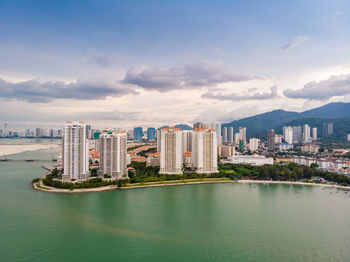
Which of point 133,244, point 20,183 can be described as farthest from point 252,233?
point 20,183

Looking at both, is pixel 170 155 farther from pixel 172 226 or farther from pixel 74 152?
pixel 172 226

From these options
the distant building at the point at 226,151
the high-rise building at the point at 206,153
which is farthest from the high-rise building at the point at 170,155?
the distant building at the point at 226,151

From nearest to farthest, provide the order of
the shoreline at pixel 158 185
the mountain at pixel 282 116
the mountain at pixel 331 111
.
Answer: the shoreline at pixel 158 185 → the mountain at pixel 331 111 → the mountain at pixel 282 116

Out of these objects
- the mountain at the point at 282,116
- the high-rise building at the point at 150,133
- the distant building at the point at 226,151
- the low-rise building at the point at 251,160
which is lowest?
the low-rise building at the point at 251,160

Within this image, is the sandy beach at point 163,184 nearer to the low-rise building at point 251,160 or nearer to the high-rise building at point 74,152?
the high-rise building at point 74,152

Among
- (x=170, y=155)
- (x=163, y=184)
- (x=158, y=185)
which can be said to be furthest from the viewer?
(x=170, y=155)

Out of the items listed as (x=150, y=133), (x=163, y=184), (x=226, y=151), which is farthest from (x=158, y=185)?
(x=150, y=133)

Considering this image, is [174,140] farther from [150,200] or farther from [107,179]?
[150,200]
